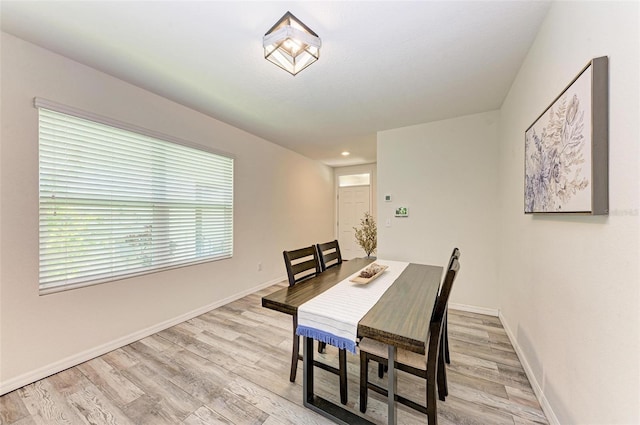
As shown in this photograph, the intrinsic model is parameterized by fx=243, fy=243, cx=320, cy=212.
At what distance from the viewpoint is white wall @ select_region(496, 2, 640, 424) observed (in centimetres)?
86

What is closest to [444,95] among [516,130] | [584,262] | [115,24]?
[516,130]

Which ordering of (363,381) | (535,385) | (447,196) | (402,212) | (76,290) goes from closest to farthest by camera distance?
(363,381) → (535,385) → (76,290) → (447,196) → (402,212)

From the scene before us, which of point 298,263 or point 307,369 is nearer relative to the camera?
point 307,369

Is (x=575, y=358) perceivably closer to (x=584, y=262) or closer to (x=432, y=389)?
(x=584, y=262)

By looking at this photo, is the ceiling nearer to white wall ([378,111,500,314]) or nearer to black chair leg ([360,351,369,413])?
white wall ([378,111,500,314])

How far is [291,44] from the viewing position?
156 centimetres

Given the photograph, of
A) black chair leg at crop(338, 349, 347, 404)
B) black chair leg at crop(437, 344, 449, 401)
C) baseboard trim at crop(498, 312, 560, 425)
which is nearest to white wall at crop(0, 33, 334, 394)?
black chair leg at crop(338, 349, 347, 404)

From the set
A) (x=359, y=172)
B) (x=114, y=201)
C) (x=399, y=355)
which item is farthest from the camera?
(x=359, y=172)

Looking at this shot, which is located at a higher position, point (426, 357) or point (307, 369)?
point (426, 357)

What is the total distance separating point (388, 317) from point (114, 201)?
2.52 m

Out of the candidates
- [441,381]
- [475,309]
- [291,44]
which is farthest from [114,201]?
[475,309]

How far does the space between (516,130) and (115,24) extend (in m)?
3.17

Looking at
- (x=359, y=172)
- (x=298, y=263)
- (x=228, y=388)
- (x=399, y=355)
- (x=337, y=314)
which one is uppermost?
(x=359, y=172)

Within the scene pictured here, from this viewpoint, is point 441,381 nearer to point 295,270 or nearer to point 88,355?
point 295,270
